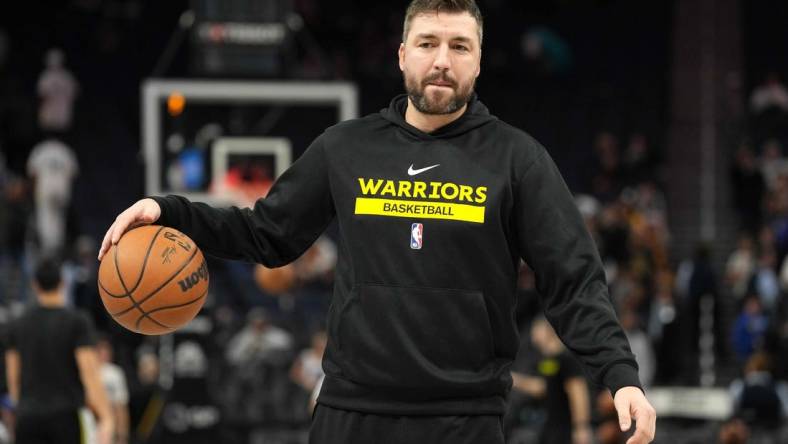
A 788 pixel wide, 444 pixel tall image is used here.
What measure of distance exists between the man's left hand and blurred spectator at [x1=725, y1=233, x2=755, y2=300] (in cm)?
1524

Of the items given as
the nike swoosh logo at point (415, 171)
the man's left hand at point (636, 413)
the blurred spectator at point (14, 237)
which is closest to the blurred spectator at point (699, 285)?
the blurred spectator at point (14, 237)

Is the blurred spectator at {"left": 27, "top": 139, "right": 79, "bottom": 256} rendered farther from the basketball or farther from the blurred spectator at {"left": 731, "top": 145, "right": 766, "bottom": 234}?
the basketball

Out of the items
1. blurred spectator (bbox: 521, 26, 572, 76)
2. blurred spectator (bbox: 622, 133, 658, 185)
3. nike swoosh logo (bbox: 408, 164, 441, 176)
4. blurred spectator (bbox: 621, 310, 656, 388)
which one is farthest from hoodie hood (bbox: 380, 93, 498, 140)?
blurred spectator (bbox: 521, 26, 572, 76)

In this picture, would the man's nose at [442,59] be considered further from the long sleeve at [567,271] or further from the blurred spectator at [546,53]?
the blurred spectator at [546,53]

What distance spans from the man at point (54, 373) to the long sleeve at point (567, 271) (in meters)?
4.73

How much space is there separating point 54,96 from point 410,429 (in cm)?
1849

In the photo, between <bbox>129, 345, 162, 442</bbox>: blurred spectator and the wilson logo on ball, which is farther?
<bbox>129, 345, 162, 442</bbox>: blurred spectator

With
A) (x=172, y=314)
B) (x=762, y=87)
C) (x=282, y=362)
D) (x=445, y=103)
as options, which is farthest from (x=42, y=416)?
(x=762, y=87)

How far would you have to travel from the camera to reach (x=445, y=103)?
178 inches

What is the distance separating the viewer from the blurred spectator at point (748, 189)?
21.1 meters

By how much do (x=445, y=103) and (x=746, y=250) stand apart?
15.6 meters

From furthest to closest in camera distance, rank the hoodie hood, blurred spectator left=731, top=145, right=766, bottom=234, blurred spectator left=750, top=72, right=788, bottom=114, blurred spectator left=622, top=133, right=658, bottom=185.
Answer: blurred spectator left=750, top=72, right=788, bottom=114
blurred spectator left=622, top=133, right=658, bottom=185
blurred spectator left=731, top=145, right=766, bottom=234
the hoodie hood

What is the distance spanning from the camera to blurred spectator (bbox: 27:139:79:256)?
19.3 meters

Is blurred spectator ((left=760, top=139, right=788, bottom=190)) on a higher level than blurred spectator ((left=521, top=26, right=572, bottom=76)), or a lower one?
lower
